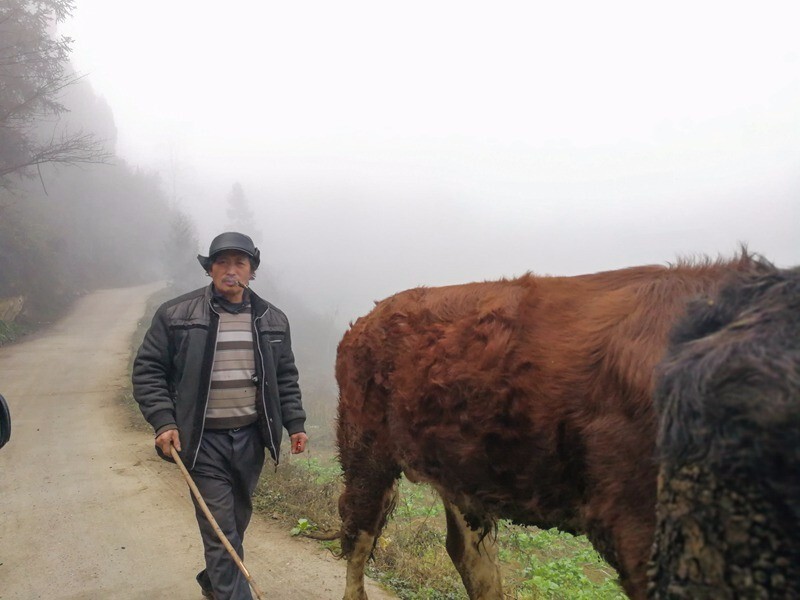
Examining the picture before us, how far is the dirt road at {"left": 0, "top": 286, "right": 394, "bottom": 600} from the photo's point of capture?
4.16m

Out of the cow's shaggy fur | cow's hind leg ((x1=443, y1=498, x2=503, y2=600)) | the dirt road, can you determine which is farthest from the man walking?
the cow's shaggy fur

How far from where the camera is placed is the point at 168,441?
119 inches

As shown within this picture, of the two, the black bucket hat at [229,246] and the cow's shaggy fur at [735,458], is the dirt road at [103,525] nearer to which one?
the black bucket hat at [229,246]

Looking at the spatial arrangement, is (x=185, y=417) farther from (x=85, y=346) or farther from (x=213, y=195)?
(x=213, y=195)

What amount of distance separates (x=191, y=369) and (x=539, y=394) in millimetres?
2195

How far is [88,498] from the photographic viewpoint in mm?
5965

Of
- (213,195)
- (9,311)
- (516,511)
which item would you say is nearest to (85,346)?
(9,311)

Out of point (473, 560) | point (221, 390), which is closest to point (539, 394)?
point (473, 560)

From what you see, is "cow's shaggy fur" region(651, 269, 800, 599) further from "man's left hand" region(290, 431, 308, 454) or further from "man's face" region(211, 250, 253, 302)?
"man's face" region(211, 250, 253, 302)

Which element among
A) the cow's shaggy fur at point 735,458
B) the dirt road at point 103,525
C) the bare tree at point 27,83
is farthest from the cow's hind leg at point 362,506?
the bare tree at point 27,83

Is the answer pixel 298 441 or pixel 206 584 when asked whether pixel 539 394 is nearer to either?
pixel 298 441

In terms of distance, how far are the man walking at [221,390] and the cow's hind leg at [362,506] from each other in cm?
46

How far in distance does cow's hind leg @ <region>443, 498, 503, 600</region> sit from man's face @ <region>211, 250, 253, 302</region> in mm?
1957

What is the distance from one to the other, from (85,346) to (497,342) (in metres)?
17.9
